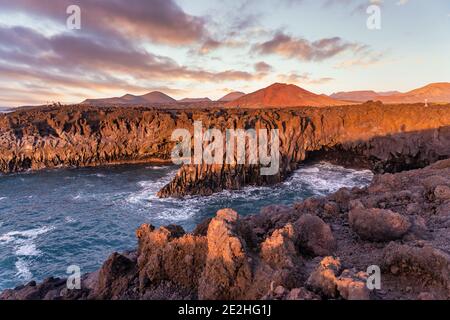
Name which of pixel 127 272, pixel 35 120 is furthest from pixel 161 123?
pixel 127 272

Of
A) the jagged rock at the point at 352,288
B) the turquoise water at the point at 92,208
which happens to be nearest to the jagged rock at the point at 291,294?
the jagged rock at the point at 352,288

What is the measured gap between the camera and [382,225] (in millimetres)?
8164

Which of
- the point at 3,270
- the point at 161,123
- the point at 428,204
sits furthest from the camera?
the point at 161,123

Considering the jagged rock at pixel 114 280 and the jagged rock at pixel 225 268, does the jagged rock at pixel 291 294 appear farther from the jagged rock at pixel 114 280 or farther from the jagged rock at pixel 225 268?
the jagged rock at pixel 114 280

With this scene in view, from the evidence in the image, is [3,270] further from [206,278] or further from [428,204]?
[428,204]

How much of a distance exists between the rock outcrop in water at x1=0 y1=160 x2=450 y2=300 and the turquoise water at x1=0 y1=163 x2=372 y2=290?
11.0 m

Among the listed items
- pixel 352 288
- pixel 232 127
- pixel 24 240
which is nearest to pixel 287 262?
pixel 352 288

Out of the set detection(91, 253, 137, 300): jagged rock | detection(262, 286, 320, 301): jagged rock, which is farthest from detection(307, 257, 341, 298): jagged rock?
detection(91, 253, 137, 300): jagged rock

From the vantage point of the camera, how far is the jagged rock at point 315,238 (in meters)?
8.04

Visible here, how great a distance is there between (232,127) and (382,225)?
3171 cm

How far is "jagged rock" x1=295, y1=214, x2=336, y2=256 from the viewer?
804 cm

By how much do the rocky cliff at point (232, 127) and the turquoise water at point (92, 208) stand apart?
2.84 meters

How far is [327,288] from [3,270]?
19.9m
